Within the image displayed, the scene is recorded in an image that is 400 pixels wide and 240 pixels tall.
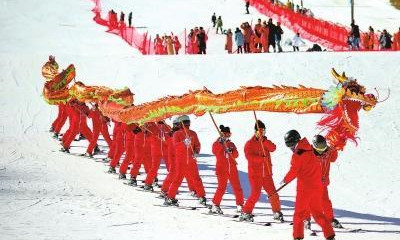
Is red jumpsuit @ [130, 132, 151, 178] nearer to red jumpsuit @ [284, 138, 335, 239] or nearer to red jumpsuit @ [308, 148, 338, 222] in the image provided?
red jumpsuit @ [308, 148, 338, 222]

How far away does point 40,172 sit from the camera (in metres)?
16.5

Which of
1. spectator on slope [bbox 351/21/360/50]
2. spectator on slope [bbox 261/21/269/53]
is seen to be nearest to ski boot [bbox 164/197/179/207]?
spectator on slope [bbox 261/21/269/53]

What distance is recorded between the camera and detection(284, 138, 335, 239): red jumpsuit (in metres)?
10.3

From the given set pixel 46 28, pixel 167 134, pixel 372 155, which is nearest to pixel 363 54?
pixel 372 155

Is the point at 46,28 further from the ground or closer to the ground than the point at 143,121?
further from the ground

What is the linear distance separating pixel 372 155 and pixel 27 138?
8.85 m

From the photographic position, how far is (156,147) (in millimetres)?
15117

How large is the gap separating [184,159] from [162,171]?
164 inches

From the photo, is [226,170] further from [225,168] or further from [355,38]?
[355,38]

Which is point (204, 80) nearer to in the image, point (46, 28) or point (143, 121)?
point (143, 121)

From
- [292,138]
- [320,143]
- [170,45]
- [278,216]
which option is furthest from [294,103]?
[170,45]

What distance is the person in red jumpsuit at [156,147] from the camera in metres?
15.0

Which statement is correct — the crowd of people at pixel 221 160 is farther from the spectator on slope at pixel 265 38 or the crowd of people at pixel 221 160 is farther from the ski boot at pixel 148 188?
the spectator on slope at pixel 265 38

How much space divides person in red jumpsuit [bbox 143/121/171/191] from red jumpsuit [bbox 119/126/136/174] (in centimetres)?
89
